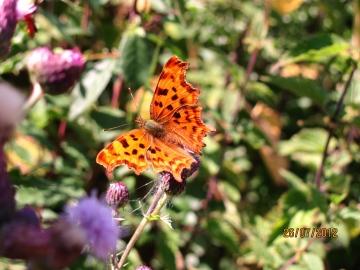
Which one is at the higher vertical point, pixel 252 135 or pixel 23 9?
pixel 23 9

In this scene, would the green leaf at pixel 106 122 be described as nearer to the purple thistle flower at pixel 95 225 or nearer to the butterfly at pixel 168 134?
the butterfly at pixel 168 134

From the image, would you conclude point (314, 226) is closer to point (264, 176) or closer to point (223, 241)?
point (223, 241)

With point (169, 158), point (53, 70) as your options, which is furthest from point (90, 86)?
point (169, 158)

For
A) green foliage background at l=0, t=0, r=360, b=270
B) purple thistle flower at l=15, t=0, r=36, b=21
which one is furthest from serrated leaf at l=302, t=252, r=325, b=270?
purple thistle flower at l=15, t=0, r=36, b=21

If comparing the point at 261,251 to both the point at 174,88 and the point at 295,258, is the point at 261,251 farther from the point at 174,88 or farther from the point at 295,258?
the point at 174,88

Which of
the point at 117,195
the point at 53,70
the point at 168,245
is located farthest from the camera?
the point at 168,245

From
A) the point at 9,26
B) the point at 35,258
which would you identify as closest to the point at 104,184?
the point at 9,26
